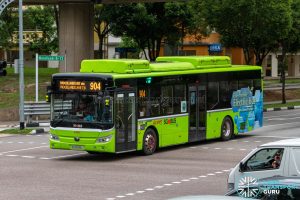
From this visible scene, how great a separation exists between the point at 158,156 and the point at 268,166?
33.9ft

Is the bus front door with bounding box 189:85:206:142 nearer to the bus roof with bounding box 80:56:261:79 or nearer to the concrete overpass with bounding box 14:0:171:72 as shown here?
the bus roof with bounding box 80:56:261:79

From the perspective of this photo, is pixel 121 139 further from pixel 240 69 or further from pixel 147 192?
pixel 240 69

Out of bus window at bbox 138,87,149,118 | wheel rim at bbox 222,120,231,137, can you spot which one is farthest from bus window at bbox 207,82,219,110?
bus window at bbox 138,87,149,118

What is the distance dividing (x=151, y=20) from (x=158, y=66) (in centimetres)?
2976

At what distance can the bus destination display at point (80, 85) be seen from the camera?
21734 millimetres

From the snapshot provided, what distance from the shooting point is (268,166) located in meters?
13.2

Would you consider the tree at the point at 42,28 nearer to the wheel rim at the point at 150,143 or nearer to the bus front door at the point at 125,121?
the wheel rim at the point at 150,143

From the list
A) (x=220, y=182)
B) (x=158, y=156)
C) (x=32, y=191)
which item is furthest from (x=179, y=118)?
(x=32, y=191)

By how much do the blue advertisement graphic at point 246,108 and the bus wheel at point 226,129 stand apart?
36 centimetres

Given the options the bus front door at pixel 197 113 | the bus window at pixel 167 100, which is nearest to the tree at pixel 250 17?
the bus front door at pixel 197 113

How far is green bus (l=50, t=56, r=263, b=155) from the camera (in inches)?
857

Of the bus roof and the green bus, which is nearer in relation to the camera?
the green bus

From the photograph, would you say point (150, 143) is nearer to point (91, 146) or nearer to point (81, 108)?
point (91, 146)

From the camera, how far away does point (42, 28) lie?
260 ft
